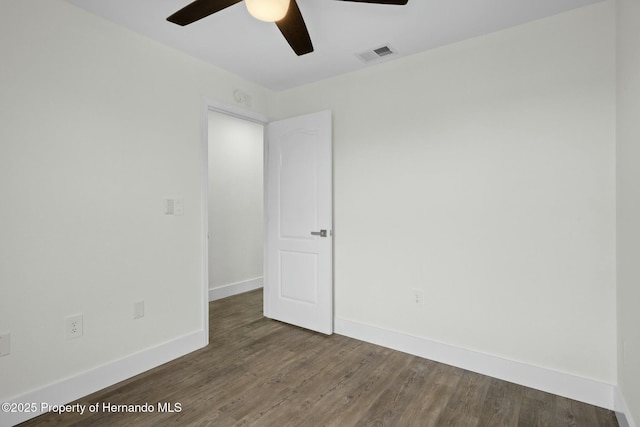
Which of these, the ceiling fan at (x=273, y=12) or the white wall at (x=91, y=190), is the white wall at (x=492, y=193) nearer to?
the ceiling fan at (x=273, y=12)

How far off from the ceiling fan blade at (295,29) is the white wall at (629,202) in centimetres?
→ 167

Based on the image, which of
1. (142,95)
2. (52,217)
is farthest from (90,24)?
(52,217)

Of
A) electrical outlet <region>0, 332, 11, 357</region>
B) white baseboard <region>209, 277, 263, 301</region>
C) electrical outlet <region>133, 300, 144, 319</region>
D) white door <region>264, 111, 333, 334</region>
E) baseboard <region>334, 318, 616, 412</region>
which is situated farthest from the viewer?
white baseboard <region>209, 277, 263, 301</region>

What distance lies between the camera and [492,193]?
2457 millimetres

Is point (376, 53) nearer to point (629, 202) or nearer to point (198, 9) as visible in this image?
point (198, 9)

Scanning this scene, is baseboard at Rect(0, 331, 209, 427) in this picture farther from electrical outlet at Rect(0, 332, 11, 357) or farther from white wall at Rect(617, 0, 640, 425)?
white wall at Rect(617, 0, 640, 425)

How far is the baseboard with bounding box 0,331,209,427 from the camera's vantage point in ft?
6.41

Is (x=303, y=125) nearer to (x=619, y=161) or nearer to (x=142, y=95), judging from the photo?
(x=142, y=95)

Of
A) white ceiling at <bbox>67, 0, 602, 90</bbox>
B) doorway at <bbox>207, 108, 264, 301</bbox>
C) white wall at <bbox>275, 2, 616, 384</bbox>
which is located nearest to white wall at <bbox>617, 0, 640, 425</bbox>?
white wall at <bbox>275, 2, 616, 384</bbox>

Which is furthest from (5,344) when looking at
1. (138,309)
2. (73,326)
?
(138,309)

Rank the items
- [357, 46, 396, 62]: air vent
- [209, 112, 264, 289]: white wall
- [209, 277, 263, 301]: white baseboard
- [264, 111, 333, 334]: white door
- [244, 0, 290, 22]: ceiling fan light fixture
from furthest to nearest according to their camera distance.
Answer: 1. [209, 112, 264, 289]: white wall
2. [209, 277, 263, 301]: white baseboard
3. [264, 111, 333, 334]: white door
4. [357, 46, 396, 62]: air vent
5. [244, 0, 290, 22]: ceiling fan light fixture

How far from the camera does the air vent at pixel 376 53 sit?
8.95 ft

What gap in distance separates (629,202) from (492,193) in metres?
0.80

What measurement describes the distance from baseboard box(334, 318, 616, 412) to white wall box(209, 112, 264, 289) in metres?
2.19
